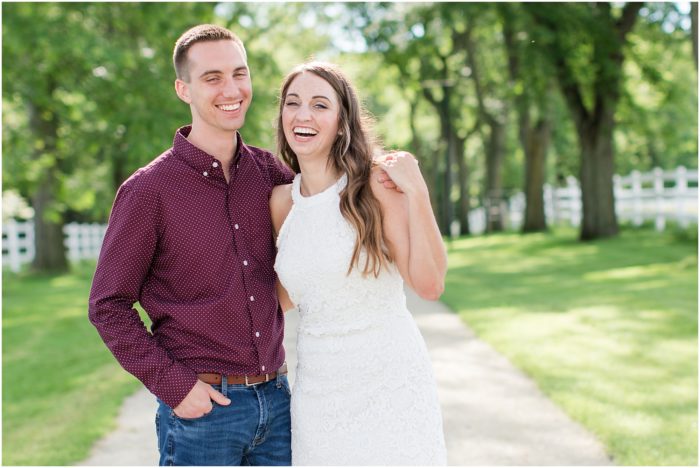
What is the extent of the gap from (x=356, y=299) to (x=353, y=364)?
224 millimetres

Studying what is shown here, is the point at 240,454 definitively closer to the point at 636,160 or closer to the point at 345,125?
the point at 345,125

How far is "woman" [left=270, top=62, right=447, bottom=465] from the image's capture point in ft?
10.0

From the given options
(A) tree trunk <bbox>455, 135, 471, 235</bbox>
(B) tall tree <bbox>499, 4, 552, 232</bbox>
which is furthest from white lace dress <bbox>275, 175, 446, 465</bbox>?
(A) tree trunk <bbox>455, 135, 471, 235</bbox>

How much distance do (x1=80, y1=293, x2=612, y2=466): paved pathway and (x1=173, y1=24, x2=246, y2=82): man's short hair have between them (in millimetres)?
3148

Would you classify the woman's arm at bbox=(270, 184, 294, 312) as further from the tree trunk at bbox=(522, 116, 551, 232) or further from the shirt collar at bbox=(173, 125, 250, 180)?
the tree trunk at bbox=(522, 116, 551, 232)

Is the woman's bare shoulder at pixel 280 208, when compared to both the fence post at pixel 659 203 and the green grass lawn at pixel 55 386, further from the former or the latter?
the fence post at pixel 659 203

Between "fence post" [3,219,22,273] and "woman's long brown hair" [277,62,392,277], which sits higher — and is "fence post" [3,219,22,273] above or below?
below

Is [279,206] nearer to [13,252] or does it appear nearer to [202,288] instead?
[202,288]

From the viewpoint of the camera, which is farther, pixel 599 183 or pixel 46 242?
pixel 46 242

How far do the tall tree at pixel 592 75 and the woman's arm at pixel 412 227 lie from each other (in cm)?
1712

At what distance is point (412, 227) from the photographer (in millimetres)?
3000

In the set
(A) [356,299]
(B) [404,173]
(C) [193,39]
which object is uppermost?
(C) [193,39]

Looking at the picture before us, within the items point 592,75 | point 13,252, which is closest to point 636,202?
point 592,75

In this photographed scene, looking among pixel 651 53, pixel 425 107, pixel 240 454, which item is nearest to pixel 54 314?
pixel 240 454
